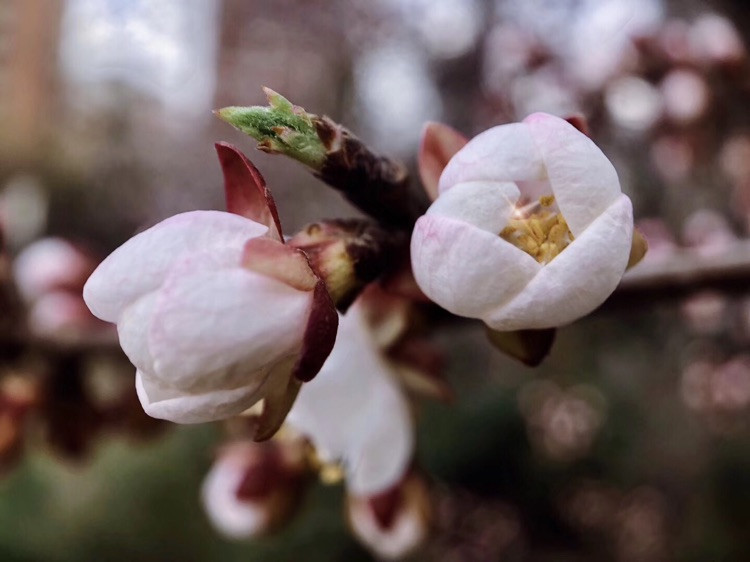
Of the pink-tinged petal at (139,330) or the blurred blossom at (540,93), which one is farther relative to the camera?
the blurred blossom at (540,93)

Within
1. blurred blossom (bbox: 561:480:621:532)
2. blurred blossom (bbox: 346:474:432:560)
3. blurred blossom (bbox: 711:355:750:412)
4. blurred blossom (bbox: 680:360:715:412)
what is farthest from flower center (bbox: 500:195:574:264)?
blurred blossom (bbox: 561:480:621:532)

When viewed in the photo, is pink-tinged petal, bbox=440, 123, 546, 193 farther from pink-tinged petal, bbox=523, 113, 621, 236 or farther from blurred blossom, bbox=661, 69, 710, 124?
blurred blossom, bbox=661, 69, 710, 124

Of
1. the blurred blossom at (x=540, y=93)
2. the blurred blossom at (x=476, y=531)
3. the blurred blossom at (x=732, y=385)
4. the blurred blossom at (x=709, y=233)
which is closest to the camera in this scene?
the blurred blossom at (x=709, y=233)

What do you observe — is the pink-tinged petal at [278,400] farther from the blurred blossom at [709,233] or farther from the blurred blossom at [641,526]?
the blurred blossom at [641,526]

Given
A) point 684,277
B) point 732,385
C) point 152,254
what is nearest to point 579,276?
point 152,254

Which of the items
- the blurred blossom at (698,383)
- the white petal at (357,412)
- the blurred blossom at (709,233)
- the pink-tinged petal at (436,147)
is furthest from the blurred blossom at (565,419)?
the pink-tinged petal at (436,147)

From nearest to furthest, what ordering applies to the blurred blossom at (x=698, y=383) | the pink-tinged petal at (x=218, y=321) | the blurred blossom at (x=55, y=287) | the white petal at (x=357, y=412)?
1. the pink-tinged petal at (x=218, y=321)
2. the white petal at (x=357, y=412)
3. the blurred blossom at (x=55, y=287)
4. the blurred blossom at (x=698, y=383)

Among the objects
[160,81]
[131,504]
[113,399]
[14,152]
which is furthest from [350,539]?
[14,152]
